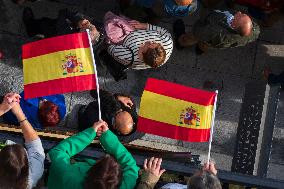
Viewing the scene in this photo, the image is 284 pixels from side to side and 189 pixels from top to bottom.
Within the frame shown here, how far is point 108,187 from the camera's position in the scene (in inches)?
158

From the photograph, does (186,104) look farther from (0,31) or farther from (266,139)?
(0,31)

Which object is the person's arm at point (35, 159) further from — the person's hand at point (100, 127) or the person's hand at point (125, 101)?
the person's hand at point (125, 101)

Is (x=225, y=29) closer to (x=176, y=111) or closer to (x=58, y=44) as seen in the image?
(x=176, y=111)

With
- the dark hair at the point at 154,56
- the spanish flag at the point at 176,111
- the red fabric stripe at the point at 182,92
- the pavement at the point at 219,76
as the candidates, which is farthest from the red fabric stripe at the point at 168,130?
the pavement at the point at 219,76

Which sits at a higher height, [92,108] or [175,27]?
[175,27]

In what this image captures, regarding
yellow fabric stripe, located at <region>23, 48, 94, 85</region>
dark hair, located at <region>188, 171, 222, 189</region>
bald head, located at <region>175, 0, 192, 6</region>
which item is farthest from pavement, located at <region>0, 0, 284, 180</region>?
dark hair, located at <region>188, 171, 222, 189</region>

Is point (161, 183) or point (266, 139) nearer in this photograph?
point (161, 183)

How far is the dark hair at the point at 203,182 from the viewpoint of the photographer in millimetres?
3963

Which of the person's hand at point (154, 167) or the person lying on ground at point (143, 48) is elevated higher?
the person lying on ground at point (143, 48)

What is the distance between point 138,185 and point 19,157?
103 centimetres

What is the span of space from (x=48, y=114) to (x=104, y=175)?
4.23 feet

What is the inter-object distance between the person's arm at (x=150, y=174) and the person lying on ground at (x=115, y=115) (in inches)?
22.4

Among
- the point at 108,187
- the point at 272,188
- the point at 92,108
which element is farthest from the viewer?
the point at 92,108

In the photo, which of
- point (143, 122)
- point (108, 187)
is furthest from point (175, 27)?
point (108, 187)
